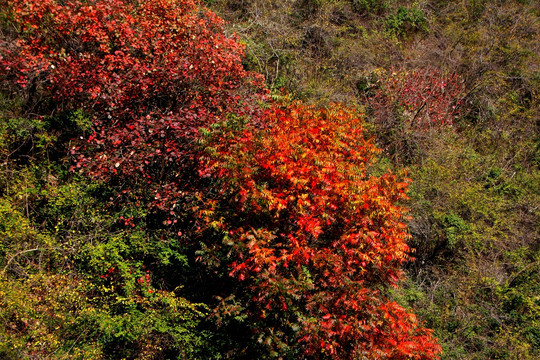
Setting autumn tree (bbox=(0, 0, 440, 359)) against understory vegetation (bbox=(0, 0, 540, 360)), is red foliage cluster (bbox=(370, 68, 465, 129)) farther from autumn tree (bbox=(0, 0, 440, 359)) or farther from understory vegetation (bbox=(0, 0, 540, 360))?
autumn tree (bbox=(0, 0, 440, 359))

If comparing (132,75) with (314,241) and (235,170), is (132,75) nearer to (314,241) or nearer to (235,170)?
(235,170)

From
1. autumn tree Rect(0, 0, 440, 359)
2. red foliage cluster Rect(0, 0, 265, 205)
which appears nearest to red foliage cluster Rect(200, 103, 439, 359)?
autumn tree Rect(0, 0, 440, 359)

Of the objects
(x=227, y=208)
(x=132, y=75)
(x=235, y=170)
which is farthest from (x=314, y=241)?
(x=132, y=75)

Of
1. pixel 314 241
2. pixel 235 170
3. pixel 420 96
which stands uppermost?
pixel 420 96

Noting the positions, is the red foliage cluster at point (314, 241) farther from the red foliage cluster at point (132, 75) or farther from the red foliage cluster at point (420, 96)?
the red foliage cluster at point (420, 96)

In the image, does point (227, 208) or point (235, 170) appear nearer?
point (235, 170)

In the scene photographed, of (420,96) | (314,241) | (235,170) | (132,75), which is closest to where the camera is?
(235,170)

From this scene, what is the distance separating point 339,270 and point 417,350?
209 cm

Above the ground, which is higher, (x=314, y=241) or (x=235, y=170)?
(x=235, y=170)

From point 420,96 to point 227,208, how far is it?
9995mm

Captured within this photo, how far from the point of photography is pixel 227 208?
22.3ft

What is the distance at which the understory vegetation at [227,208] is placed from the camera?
5.89m

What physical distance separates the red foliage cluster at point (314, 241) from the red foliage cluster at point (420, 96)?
716cm

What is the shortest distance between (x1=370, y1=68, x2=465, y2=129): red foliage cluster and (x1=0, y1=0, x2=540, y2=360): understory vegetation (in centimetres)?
10
